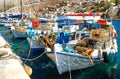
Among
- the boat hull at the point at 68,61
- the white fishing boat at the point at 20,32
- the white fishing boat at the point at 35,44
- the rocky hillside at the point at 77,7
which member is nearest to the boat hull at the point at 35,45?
the white fishing boat at the point at 35,44

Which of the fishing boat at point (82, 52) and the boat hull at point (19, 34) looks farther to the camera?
the boat hull at point (19, 34)

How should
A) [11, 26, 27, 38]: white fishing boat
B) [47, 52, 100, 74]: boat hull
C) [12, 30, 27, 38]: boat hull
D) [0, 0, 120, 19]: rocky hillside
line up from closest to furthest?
[47, 52, 100, 74]: boat hull
[11, 26, 27, 38]: white fishing boat
[12, 30, 27, 38]: boat hull
[0, 0, 120, 19]: rocky hillside

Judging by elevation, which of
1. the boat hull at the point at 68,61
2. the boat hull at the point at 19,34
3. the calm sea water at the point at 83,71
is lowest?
the boat hull at the point at 19,34

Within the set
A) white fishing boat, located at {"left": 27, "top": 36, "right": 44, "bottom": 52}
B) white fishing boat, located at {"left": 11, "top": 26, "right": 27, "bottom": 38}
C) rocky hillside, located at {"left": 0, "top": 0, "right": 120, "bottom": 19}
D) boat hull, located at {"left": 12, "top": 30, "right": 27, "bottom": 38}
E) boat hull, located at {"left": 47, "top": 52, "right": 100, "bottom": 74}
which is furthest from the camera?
rocky hillside, located at {"left": 0, "top": 0, "right": 120, "bottom": 19}

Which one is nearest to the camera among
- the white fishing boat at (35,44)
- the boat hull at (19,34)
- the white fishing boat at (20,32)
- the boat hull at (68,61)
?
the boat hull at (68,61)

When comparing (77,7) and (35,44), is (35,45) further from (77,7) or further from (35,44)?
(77,7)

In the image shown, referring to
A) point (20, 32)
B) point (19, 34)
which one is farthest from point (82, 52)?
point (19, 34)

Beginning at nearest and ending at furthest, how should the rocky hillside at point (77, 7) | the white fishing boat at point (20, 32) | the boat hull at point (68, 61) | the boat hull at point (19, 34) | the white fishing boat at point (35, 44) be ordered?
the boat hull at point (68, 61) < the white fishing boat at point (35, 44) < the white fishing boat at point (20, 32) < the boat hull at point (19, 34) < the rocky hillside at point (77, 7)

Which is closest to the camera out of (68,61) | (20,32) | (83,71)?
(68,61)

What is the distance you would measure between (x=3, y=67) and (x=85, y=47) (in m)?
14.7

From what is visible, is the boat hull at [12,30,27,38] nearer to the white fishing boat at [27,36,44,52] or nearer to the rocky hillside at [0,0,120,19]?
the white fishing boat at [27,36,44,52]

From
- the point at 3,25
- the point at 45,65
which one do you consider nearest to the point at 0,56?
the point at 45,65

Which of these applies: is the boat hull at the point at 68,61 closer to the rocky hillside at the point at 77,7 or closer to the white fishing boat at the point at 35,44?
the white fishing boat at the point at 35,44

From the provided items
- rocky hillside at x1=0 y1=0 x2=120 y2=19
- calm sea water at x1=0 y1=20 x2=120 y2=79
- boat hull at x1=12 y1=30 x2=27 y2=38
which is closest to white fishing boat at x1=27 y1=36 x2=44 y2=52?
calm sea water at x1=0 y1=20 x2=120 y2=79
